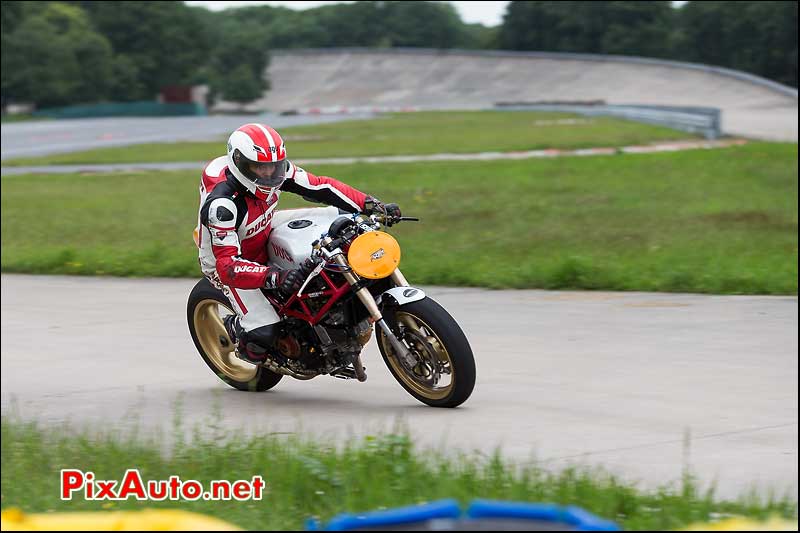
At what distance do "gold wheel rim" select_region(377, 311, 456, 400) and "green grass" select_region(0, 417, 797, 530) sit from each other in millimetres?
902

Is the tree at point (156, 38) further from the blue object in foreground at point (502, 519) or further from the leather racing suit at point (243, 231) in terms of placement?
the blue object in foreground at point (502, 519)

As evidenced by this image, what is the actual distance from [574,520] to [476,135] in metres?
38.2

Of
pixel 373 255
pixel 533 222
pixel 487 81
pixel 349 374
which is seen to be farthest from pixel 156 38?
Result: pixel 373 255

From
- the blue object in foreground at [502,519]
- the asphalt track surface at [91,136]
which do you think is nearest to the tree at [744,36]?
the asphalt track surface at [91,136]

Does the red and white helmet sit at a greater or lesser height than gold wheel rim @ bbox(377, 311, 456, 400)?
greater

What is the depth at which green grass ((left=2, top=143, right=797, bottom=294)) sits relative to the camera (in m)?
11.9

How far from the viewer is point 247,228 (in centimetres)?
730

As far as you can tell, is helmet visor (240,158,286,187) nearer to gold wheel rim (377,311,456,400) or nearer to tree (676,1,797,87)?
gold wheel rim (377,311,456,400)

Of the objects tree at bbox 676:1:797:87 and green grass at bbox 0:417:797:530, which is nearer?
green grass at bbox 0:417:797:530

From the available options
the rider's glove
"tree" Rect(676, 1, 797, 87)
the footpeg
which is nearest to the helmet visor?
the rider's glove

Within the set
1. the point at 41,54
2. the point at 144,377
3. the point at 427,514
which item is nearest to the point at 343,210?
the point at 144,377

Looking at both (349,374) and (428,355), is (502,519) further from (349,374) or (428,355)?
(349,374)

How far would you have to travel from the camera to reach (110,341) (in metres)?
9.53

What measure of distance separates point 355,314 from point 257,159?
3.60ft
